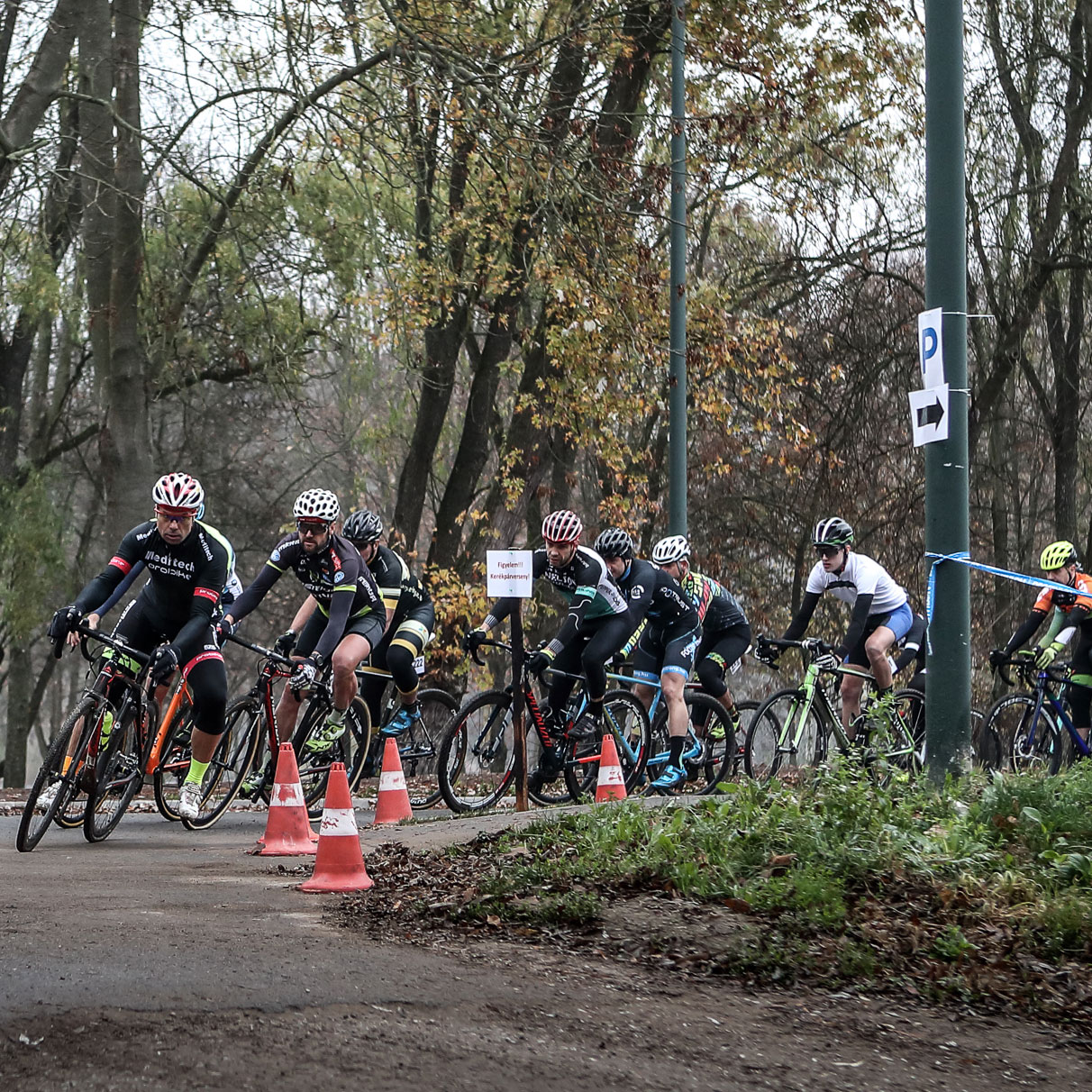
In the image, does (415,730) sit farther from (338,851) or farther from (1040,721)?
(1040,721)

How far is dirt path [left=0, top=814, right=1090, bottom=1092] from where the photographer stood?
4578 mm

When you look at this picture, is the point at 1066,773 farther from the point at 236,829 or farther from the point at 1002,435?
the point at 1002,435

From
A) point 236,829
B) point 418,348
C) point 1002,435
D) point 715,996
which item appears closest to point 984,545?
point 1002,435

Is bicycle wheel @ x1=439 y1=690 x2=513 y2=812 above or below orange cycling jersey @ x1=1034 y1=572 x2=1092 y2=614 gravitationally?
below

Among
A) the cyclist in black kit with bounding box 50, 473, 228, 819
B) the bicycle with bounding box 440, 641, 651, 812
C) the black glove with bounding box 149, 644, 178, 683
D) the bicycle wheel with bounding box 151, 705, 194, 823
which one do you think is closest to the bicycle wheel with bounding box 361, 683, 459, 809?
the bicycle with bounding box 440, 641, 651, 812

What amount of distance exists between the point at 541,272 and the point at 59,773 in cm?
935

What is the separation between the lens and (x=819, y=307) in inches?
976

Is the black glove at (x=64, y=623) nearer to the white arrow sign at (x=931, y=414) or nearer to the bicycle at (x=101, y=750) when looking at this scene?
the bicycle at (x=101, y=750)

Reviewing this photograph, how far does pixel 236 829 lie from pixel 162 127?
25.4ft

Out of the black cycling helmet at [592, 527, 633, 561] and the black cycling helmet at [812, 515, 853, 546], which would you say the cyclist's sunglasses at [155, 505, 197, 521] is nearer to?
the black cycling helmet at [592, 527, 633, 561]

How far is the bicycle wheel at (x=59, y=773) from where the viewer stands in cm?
997

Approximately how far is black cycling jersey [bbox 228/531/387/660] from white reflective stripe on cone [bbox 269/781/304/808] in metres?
1.51

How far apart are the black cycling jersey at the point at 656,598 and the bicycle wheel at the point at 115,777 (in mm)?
4145

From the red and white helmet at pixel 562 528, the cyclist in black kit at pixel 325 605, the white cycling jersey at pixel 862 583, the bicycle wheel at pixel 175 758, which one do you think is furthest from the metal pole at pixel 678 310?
the bicycle wheel at pixel 175 758
